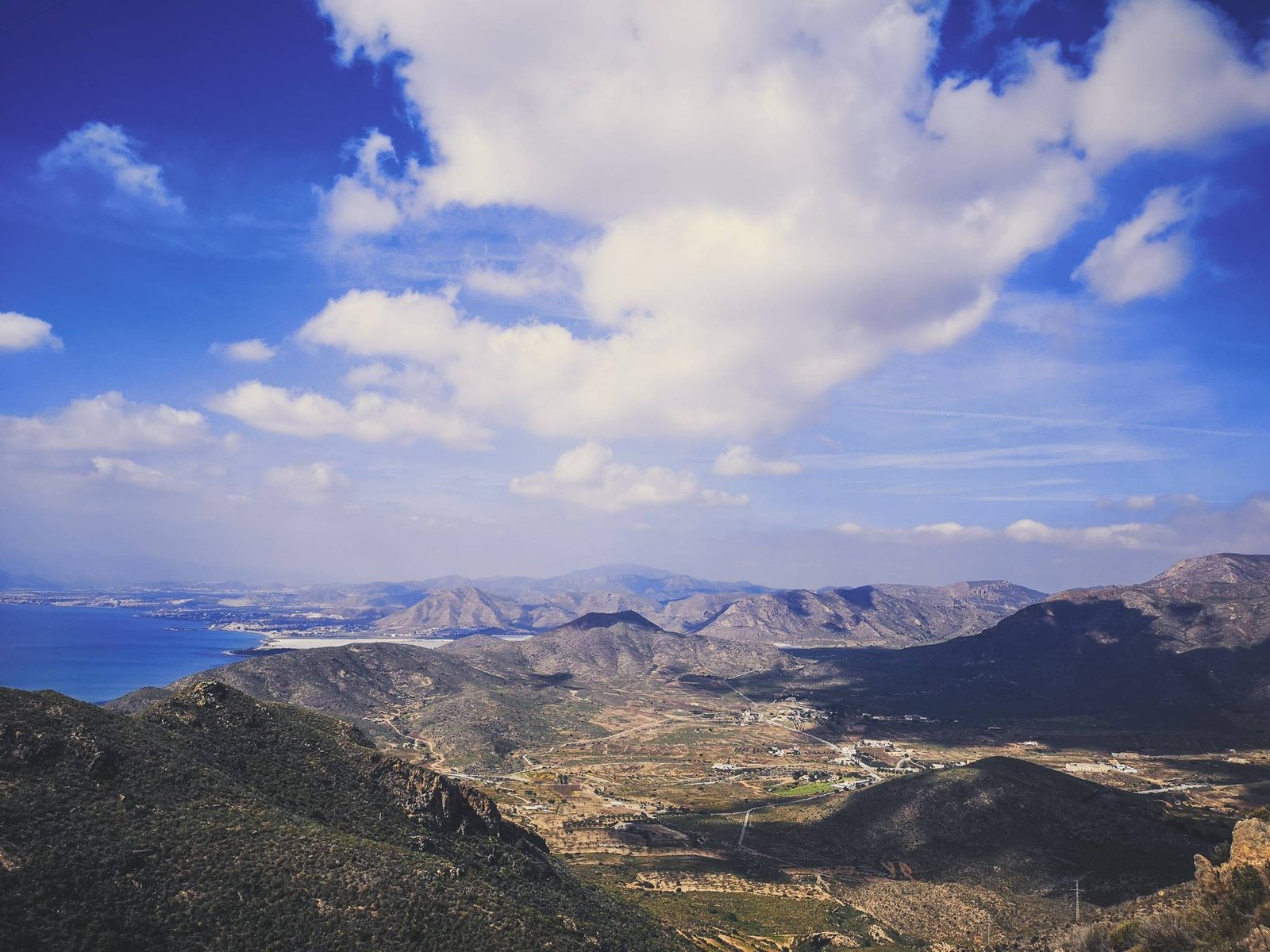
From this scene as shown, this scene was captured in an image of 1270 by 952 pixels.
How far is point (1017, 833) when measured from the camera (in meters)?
90.4

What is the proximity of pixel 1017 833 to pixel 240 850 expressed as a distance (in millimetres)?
96412

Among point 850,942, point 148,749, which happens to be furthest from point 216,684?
point 850,942

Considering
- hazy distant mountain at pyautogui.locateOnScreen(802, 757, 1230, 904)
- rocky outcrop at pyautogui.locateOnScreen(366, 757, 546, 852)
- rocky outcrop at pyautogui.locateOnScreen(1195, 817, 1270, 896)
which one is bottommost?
hazy distant mountain at pyautogui.locateOnScreen(802, 757, 1230, 904)

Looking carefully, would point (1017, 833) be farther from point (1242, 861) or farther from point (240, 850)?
point (240, 850)

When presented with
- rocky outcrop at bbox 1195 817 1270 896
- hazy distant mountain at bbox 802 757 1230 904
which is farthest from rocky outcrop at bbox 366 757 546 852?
hazy distant mountain at bbox 802 757 1230 904

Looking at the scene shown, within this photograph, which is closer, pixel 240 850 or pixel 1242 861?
pixel 1242 861

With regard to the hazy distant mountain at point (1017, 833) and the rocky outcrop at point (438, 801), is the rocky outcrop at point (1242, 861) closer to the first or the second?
the rocky outcrop at point (438, 801)

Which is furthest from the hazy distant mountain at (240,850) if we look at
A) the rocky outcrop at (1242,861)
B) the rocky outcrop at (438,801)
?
the rocky outcrop at (1242,861)

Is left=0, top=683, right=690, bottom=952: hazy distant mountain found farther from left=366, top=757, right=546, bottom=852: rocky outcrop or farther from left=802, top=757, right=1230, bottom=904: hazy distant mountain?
left=802, top=757, right=1230, bottom=904: hazy distant mountain

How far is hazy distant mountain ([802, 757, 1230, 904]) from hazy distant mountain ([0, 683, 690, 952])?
53.9m

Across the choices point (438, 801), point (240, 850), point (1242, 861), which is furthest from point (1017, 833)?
point (240, 850)

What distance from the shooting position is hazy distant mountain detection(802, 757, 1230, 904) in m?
78.8

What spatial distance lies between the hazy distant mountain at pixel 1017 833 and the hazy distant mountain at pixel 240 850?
53945mm

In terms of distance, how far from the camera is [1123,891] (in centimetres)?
7331
